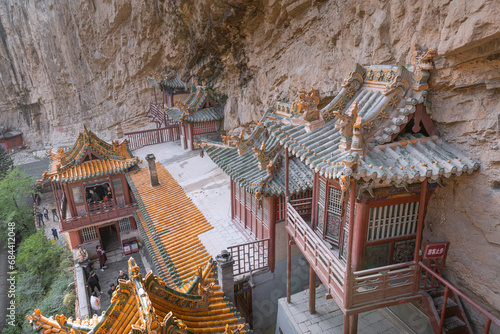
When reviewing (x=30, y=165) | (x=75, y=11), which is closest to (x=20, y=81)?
(x=30, y=165)

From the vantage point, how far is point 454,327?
6.42 meters

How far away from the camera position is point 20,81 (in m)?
39.0

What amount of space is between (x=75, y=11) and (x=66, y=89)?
33.4 ft

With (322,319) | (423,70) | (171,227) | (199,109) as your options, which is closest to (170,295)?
(322,319)

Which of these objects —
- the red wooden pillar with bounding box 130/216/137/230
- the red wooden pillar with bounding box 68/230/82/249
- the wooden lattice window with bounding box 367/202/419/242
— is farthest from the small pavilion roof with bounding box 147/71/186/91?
the wooden lattice window with bounding box 367/202/419/242

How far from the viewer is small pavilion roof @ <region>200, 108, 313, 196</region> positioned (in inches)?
362

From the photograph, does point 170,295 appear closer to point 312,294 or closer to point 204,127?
point 312,294

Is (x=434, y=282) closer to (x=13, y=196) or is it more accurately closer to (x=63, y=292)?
(x=63, y=292)

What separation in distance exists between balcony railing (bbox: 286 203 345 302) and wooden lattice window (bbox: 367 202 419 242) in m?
0.95

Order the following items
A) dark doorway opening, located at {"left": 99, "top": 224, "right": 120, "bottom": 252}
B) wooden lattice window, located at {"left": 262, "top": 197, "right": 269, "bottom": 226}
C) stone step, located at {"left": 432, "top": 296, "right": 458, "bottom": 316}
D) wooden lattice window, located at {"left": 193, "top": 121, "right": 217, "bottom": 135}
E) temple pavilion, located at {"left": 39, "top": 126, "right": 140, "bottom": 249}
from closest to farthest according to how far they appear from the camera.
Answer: stone step, located at {"left": 432, "top": 296, "right": 458, "bottom": 316}, wooden lattice window, located at {"left": 262, "top": 197, "right": 269, "bottom": 226}, temple pavilion, located at {"left": 39, "top": 126, "right": 140, "bottom": 249}, dark doorway opening, located at {"left": 99, "top": 224, "right": 120, "bottom": 252}, wooden lattice window, located at {"left": 193, "top": 121, "right": 217, "bottom": 135}

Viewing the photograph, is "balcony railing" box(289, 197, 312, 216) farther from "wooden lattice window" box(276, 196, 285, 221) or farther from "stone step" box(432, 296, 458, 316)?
"stone step" box(432, 296, 458, 316)

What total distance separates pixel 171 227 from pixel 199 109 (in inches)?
467

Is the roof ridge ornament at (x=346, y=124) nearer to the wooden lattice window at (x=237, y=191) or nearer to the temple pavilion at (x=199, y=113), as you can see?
the wooden lattice window at (x=237, y=191)

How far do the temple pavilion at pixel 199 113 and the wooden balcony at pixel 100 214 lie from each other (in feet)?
24.4
